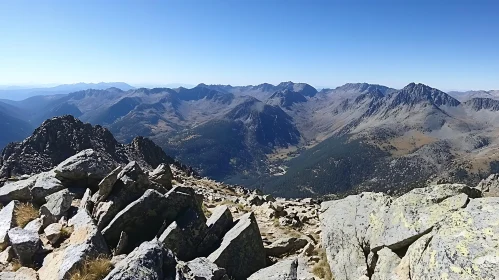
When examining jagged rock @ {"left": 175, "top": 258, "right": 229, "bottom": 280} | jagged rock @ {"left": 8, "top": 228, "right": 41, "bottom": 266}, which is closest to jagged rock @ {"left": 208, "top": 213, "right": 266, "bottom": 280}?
jagged rock @ {"left": 175, "top": 258, "right": 229, "bottom": 280}

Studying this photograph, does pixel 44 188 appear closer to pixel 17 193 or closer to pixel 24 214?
pixel 24 214

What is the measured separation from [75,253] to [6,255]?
16.9 feet

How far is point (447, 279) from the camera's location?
11.6 m

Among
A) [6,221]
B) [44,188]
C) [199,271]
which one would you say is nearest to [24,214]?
[6,221]

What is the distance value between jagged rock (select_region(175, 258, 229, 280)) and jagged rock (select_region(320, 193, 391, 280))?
6.77 metres

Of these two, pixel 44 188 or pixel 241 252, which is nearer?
pixel 241 252

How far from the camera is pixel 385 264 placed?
15094mm

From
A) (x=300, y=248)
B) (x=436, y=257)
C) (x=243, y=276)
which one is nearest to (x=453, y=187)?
(x=436, y=257)

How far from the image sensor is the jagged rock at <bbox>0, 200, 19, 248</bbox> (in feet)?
59.7

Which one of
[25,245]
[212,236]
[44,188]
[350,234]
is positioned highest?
[350,234]

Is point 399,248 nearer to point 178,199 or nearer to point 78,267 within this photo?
point 178,199

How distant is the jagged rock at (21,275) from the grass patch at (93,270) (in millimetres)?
2633

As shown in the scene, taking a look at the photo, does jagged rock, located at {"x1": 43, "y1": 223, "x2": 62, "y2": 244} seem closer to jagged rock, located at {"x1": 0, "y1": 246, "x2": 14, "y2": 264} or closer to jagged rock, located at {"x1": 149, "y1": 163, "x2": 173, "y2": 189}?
jagged rock, located at {"x1": 0, "y1": 246, "x2": 14, "y2": 264}

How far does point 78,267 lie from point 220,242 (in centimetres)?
765
